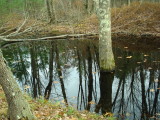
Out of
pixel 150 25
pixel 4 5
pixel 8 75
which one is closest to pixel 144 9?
pixel 150 25

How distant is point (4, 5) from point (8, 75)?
17558 millimetres

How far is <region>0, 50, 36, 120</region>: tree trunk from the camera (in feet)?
10.9

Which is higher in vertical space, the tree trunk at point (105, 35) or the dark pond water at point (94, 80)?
the tree trunk at point (105, 35)

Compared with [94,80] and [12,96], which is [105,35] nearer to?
[94,80]

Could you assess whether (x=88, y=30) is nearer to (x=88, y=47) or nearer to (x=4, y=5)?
(x=88, y=47)

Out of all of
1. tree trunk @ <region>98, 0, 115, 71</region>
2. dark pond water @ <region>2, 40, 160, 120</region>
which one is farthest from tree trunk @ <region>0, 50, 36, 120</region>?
tree trunk @ <region>98, 0, 115, 71</region>

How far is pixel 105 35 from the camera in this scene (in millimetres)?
8508

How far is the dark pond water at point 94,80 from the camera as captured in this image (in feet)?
22.3

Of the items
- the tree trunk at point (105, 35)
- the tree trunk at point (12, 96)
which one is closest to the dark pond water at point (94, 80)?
the tree trunk at point (105, 35)

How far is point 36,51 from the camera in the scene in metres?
15.1

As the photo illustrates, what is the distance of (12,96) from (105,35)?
19.4 ft

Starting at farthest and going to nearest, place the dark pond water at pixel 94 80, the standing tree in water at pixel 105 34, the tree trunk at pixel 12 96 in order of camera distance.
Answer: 1. the standing tree in water at pixel 105 34
2. the dark pond water at pixel 94 80
3. the tree trunk at pixel 12 96

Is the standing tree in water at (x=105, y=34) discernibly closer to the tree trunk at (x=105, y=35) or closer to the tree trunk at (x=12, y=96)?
the tree trunk at (x=105, y=35)

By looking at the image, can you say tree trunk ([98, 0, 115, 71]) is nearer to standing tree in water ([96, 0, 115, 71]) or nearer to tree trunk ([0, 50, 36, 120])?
standing tree in water ([96, 0, 115, 71])
